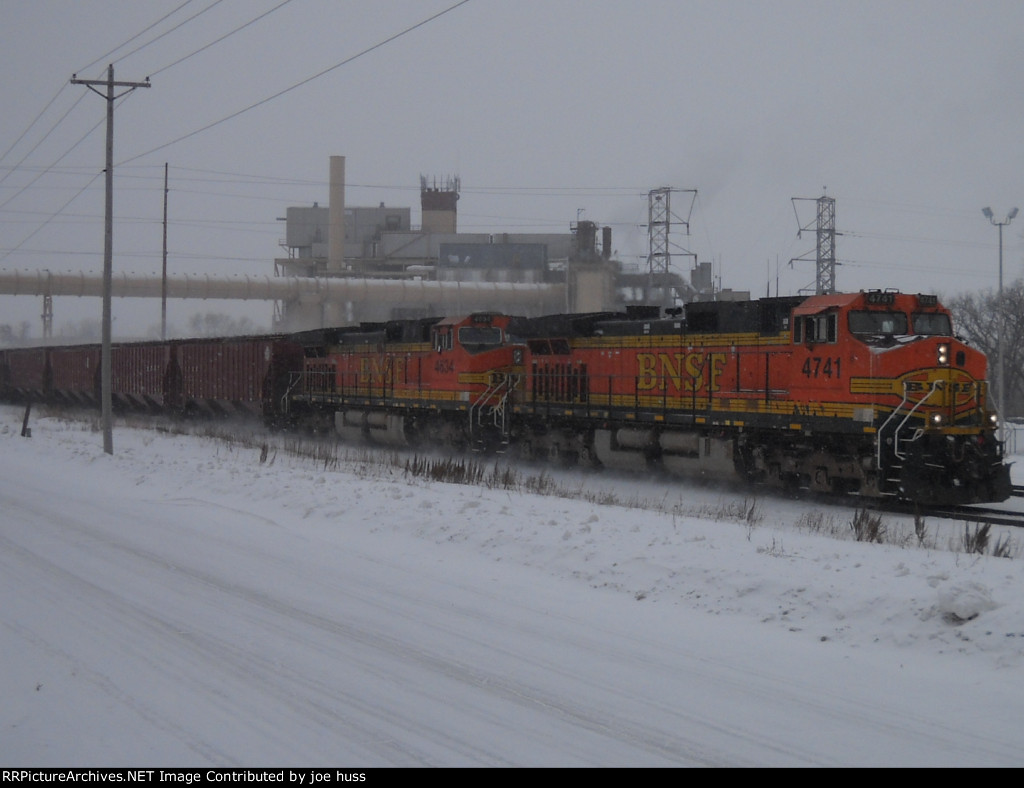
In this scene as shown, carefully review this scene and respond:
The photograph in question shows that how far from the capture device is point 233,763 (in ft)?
17.0

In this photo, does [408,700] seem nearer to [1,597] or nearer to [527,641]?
[527,641]

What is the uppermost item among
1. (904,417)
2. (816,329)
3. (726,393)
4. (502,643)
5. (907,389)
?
(816,329)

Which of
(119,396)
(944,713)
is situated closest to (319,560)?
(944,713)

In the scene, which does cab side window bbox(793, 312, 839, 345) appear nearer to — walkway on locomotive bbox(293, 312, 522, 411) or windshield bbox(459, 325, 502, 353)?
walkway on locomotive bbox(293, 312, 522, 411)

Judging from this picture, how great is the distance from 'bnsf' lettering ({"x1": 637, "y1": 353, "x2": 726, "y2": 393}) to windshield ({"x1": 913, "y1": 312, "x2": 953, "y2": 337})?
3.63 metres

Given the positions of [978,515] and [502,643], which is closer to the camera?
[502,643]

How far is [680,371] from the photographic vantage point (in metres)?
20.2

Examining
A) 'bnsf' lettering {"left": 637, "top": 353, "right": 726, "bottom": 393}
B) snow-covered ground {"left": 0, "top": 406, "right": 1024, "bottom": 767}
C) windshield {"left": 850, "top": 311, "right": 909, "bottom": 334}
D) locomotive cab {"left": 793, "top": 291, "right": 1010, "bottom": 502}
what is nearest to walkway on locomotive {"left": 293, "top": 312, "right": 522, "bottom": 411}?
'bnsf' lettering {"left": 637, "top": 353, "right": 726, "bottom": 393}

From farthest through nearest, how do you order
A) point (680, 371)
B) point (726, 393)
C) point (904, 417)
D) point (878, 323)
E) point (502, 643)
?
point (680, 371), point (726, 393), point (878, 323), point (904, 417), point (502, 643)

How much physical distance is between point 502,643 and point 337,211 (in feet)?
234

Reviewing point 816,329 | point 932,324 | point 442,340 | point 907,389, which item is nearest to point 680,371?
point 816,329

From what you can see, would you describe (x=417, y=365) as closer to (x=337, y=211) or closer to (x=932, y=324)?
(x=932, y=324)

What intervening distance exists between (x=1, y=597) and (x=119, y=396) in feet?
119

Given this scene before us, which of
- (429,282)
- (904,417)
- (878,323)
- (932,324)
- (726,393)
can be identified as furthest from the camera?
(429,282)
